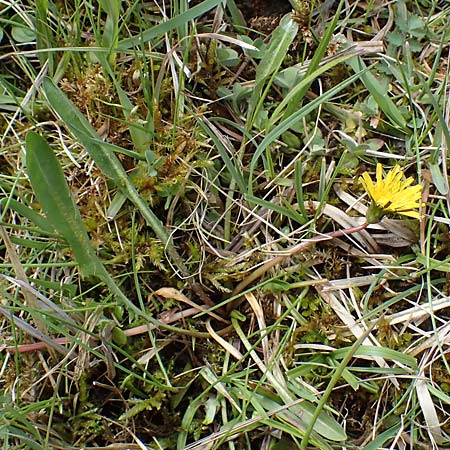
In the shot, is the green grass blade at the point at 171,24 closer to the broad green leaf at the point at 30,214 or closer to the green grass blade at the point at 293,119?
the green grass blade at the point at 293,119

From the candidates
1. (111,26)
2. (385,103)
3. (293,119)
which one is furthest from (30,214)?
(385,103)

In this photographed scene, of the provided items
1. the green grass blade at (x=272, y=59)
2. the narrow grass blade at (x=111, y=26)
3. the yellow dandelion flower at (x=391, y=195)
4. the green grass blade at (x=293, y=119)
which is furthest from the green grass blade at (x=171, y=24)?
the yellow dandelion flower at (x=391, y=195)

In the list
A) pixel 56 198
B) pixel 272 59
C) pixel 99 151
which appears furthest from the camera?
pixel 272 59

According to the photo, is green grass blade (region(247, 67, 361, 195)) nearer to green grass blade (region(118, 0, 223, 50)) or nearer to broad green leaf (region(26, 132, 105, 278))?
green grass blade (region(118, 0, 223, 50))

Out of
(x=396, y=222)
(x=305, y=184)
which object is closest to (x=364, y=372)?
(x=396, y=222)

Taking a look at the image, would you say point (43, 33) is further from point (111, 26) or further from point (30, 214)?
point (30, 214)

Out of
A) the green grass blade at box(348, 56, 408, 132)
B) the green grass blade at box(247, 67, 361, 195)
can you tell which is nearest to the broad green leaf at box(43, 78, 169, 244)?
the green grass blade at box(247, 67, 361, 195)

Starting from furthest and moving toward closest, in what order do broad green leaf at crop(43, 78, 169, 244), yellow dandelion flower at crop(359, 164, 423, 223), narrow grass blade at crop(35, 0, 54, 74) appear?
1. narrow grass blade at crop(35, 0, 54, 74)
2. yellow dandelion flower at crop(359, 164, 423, 223)
3. broad green leaf at crop(43, 78, 169, 244)

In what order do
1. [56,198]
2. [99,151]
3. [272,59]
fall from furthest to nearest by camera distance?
[272,59] < [99,151] < [56,198]

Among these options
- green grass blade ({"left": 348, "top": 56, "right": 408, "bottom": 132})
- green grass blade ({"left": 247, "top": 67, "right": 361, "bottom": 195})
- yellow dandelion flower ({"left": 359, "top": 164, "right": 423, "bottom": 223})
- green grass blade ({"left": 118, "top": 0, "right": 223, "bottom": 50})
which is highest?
green grass blade ({"left": 118, "top": 0, "right": 223, "bottom": 50})
